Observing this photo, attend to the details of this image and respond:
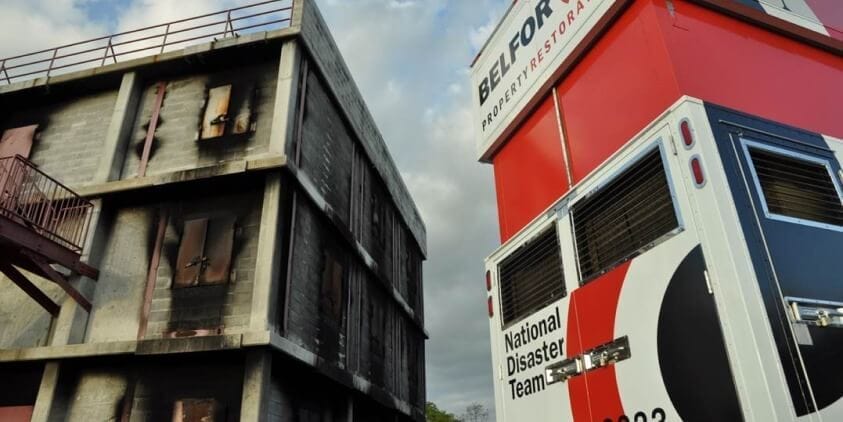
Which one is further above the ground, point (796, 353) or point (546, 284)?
point (546, 284)

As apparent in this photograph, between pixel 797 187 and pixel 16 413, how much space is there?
1148cm

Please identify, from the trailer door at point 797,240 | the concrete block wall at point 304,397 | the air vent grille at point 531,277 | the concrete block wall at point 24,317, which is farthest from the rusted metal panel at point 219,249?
the trailer door at point 797,240

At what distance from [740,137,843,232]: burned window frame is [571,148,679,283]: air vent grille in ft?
1.34

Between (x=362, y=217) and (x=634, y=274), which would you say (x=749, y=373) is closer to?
(x=634, y=274)

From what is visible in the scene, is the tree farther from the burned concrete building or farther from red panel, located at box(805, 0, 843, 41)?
red panel, located at box(805, 0, 843, 41)

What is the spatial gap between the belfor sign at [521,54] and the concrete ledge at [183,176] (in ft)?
17.2

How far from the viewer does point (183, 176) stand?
1030 cm

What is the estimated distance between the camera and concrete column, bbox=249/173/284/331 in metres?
8.88

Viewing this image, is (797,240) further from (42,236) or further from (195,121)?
(195,121)

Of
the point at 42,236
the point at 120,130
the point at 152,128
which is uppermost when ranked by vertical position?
the point at 152,128

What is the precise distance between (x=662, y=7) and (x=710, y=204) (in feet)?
5.15

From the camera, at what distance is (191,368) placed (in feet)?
29.3

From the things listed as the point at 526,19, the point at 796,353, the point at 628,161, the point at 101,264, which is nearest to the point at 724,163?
the point at 628,161

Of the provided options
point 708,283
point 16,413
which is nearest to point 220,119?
point 16,413
